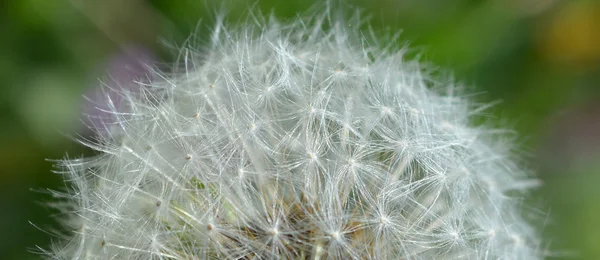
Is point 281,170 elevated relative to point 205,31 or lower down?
lower down

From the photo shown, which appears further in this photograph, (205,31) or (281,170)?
(205,31)

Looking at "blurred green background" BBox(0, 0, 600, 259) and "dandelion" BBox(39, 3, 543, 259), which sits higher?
"blurred green background" BBox(0, 0, 600, 259)

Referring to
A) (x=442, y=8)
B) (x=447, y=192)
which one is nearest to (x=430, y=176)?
(x=447, y=192)

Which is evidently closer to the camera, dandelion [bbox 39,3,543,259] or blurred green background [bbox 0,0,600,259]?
dandelion [bbox 39,3,543,259]

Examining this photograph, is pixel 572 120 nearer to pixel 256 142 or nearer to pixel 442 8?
pixel 442 8

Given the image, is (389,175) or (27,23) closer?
(389,175)
